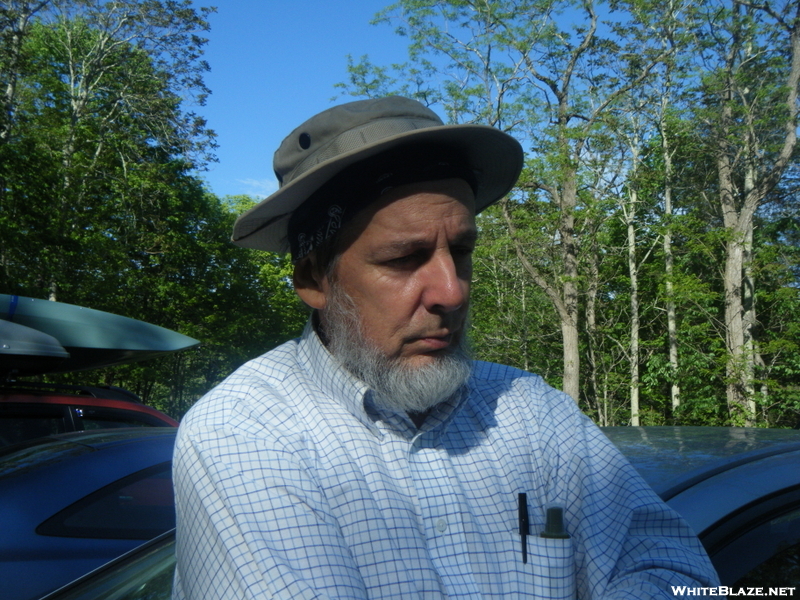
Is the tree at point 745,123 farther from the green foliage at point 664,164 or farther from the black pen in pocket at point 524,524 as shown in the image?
the black pen in pocket at point 524,524

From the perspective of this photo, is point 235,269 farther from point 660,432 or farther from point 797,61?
point 660,432

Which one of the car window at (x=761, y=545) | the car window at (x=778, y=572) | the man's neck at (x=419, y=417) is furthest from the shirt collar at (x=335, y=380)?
the car window at (x=778, y=572)

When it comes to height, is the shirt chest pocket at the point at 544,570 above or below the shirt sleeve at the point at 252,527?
below

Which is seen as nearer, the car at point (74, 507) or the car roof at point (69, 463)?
the car at point (74, 507)

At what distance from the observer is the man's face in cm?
150

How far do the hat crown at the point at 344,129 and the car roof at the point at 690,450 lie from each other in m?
1.02

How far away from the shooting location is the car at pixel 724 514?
1579 mm

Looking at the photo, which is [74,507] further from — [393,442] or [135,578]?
[393,442]

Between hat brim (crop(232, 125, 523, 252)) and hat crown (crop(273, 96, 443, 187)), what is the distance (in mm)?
25

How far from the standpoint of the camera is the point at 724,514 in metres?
1.58

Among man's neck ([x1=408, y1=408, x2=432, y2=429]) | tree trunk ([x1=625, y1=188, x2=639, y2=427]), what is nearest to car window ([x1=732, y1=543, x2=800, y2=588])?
man's neck ([x1=408, y1=408, x2=432, y2=429])

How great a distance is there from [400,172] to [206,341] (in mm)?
23574

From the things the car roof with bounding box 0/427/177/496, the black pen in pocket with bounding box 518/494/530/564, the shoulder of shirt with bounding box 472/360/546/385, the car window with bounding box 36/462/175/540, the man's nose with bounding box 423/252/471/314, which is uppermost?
the man's nose with bounding box 423/252/471/314

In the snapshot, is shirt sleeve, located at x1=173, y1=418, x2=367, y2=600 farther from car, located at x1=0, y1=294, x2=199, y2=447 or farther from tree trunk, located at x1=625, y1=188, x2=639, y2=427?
tree trunk, located at x1=625, y1=188, x2=639, y2=427
